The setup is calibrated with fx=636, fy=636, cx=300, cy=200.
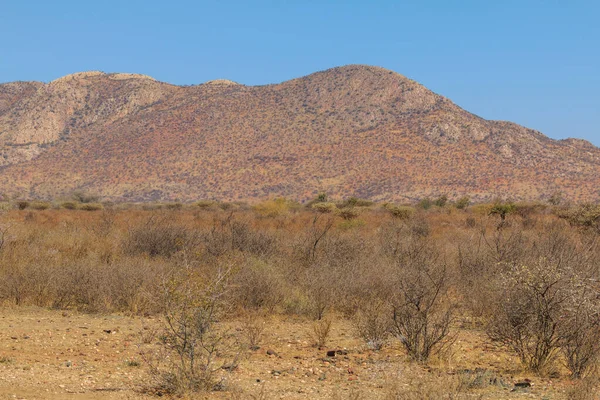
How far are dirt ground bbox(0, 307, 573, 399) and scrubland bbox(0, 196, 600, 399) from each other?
1.4 inches

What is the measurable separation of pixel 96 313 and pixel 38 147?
8924 cm

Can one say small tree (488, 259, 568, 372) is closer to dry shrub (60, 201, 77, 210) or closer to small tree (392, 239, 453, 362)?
small tree (392, 239, 453, 362)

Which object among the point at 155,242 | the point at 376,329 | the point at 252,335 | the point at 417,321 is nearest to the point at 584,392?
the point at 417,321

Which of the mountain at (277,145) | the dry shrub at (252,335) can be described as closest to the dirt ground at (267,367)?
the dry shrub at (252,335)

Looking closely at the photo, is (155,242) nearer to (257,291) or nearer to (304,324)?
(257,291)

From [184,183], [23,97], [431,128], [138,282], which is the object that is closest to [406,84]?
[431,128]

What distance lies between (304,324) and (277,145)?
75.2 meters

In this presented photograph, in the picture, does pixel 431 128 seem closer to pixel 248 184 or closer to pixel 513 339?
pixel 248 184

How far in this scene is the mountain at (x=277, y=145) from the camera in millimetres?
75875

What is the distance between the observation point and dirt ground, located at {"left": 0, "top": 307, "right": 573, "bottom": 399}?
7.15 metres

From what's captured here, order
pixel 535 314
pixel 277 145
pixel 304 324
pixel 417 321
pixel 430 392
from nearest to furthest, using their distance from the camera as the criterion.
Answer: pixel 430 392 → pixel 535 314 → pixel 417 321 → pixel 304 324 → pixel 277 145

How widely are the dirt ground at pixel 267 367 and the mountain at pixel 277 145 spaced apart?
60932mm

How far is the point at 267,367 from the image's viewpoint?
852 centimetres

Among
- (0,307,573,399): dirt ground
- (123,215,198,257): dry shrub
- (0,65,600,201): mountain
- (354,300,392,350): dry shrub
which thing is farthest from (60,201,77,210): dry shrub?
(354,300,392,350): dry shrub
